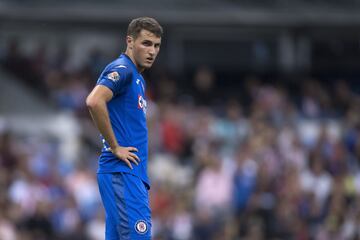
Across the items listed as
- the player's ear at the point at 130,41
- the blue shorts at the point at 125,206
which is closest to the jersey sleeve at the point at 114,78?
the player's ear at the point at 130,41

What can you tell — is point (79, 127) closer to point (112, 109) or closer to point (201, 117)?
point (201, 117)

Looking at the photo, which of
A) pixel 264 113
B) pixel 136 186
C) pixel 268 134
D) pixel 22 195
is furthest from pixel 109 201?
pixel 264 113

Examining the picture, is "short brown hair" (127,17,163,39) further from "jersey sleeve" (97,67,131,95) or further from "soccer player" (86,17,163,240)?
"jersey sleeve" (97,67,131,95)

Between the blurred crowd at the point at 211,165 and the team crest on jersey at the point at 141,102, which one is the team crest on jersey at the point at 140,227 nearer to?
the team crest on jersey at the point at 141,102

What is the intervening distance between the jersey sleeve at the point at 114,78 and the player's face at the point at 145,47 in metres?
0.22

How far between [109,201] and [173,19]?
15133 millimetres

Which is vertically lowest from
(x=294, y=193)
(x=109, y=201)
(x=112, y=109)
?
(x=294, y=193)

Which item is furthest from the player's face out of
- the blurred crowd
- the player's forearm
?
the blurred crowd

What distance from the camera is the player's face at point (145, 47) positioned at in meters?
8.46

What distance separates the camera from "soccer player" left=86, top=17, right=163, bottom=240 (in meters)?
8.30

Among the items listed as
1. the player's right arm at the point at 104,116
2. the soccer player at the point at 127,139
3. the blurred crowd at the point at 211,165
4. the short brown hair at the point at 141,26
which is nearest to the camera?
the player's right arm at the point at 104,116

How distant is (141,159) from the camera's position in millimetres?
8508

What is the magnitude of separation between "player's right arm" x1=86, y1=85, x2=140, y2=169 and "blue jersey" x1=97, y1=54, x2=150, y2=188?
0.27ft

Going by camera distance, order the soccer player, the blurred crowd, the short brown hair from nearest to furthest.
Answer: the soccer player
the short brown hair
the blurred crowd
